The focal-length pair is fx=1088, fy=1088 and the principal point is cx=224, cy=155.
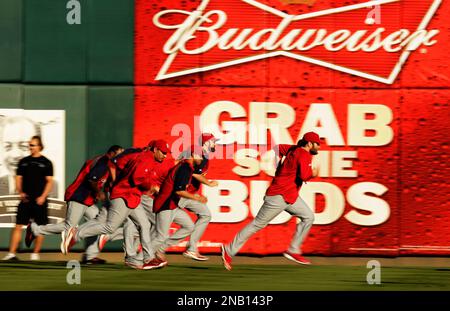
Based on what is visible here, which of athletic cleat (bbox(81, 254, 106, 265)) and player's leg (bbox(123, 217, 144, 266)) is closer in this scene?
player's leg (bbox(123, 217, 144, 266))

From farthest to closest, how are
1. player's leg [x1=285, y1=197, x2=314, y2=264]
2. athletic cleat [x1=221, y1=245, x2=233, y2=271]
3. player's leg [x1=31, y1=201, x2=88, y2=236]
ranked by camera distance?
1. player's leg [x1=31, y1=201, x2=88, y2=236]
2. player's leg [x1=285, y1=197, x2=314, y2=264]
3. athletic cleat [x1=221, y1=245, x2=233, y2=271]

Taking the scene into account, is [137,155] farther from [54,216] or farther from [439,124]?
[439,124]

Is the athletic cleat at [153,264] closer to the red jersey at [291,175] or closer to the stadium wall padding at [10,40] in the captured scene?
the red jersey at [291,175]

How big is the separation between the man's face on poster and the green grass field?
179 centimetres

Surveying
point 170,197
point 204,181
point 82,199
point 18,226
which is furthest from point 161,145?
point 18,226

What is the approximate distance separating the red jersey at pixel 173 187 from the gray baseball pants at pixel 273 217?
1.02 metres

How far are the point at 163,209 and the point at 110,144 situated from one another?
1.98 meters

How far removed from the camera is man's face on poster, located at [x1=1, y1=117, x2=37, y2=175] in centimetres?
1683

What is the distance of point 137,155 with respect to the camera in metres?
15.2

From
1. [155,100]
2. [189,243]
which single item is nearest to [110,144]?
[155,100]

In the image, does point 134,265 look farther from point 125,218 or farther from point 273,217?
point 273,217

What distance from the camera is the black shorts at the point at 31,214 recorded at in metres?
16.4

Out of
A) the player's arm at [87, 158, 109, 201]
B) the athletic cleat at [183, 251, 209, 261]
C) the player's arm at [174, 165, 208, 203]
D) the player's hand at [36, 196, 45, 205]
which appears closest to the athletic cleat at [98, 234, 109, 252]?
the player's arm at [87, 158, 109, 201]

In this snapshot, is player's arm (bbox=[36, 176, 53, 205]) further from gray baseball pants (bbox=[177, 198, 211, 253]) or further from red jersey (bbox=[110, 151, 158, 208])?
gray baseball pants (bbox=[177, 198, 211, 253])
